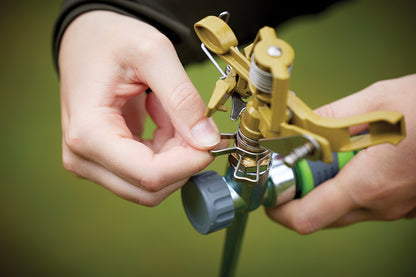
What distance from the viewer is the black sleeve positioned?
545 mm

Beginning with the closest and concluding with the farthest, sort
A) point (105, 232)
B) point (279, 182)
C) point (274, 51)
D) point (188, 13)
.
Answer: point (274, 51)
point (279, 182)
point (188, 13)
point (105, 232)

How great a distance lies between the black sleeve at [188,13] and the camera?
55cm

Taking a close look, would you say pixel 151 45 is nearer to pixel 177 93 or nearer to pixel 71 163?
pixel 177 93

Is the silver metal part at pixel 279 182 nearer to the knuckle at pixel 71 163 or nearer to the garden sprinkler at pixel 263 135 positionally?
the garden sprinkler at pixel 263 135

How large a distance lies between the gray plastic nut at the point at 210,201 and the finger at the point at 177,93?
0.17 ft

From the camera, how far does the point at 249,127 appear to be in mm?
368

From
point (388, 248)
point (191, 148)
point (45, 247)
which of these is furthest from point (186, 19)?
point (388, 248)

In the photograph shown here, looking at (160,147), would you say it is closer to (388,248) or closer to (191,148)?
(191,148)

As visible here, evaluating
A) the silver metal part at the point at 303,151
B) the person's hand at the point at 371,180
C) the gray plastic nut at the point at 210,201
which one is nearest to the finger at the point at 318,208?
the person's hand at the point at 371,180

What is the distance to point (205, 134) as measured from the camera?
421mm

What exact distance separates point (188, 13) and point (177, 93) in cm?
25

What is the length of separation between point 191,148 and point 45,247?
68 cm

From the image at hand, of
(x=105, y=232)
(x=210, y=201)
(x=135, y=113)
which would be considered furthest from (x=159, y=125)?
(x=105, y=232)

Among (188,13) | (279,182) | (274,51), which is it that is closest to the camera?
(274,51)
